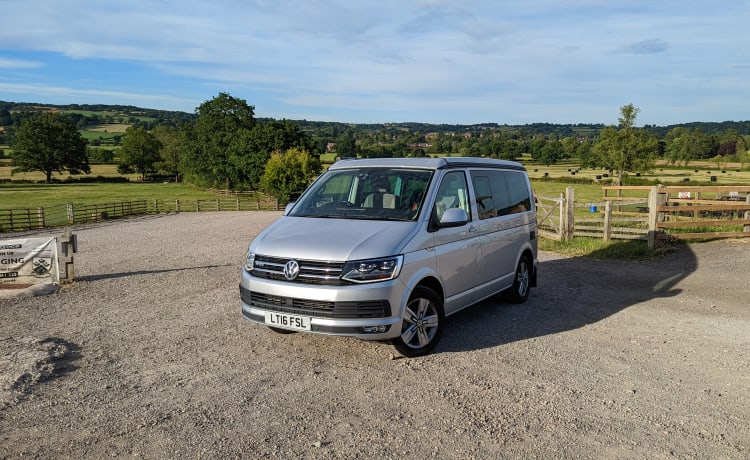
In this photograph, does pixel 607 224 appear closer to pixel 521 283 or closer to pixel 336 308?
pixel 521 283

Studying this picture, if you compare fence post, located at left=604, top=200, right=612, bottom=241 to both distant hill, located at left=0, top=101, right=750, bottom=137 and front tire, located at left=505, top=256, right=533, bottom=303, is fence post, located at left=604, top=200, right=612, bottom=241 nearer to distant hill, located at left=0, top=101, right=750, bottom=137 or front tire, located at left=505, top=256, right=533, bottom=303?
front tire, located at left=505, top=256, right=533, bottom=303

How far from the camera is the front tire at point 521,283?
8.61 m

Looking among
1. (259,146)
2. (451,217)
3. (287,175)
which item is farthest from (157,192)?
(451,217)

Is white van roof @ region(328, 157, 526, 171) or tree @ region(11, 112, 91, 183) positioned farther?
tree @ region(11, 112, 91, 183)

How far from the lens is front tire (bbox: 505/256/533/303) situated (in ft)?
28.2

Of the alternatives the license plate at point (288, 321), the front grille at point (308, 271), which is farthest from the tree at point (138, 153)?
the license plate at point (288, 321)

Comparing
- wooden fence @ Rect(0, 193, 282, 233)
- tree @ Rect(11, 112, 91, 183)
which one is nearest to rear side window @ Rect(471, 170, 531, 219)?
wooden fence @ Rect(0, 193, 282, 233)

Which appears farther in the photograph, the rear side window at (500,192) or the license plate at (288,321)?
the rear side window at (500,192)

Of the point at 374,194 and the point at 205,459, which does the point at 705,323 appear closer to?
the point at 374,194

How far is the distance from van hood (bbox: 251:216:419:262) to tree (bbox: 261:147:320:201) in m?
50.3

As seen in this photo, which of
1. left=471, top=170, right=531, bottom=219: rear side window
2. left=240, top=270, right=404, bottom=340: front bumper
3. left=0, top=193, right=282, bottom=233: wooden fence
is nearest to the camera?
left=240, top=270, right=404, bottom=340: front bumper

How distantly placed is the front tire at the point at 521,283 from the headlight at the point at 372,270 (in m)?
3.53

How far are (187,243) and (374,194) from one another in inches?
543

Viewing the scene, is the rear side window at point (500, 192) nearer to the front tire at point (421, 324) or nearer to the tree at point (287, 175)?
the front tire at point (421, 324)
